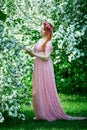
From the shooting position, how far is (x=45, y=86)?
11.6 m

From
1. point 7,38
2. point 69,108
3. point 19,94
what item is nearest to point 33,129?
point 19,94

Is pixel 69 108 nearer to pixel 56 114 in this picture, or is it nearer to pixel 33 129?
pixel 56 114

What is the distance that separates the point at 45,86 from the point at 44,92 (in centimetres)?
12

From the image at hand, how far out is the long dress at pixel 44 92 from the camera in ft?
38.0

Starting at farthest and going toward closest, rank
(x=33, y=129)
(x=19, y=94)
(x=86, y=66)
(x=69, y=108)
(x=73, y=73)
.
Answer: (x=73, y=73), (x=86, y=66), (x=69, y=108), (x=19, y=94), (x=33, y=129)

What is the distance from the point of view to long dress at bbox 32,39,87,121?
1159 cm

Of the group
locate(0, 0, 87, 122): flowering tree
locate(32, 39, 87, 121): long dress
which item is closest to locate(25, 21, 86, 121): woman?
locate(32, 39, 87, 121): long dress

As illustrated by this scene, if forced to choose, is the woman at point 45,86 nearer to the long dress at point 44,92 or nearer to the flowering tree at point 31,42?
the long dress at point 44,92

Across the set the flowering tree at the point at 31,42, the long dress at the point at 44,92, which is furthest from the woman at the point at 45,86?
the flowering tree at the point at 31,42

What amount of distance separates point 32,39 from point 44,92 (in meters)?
5.11

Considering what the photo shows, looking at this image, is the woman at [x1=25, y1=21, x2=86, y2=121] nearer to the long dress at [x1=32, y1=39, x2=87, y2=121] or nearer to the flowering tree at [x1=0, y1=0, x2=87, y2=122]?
the long dress at [x1=32, y1=39, x2=87, y2=121]

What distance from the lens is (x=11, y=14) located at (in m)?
16.2

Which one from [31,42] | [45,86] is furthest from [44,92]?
[31,42]

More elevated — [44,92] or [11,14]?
[11,14]
